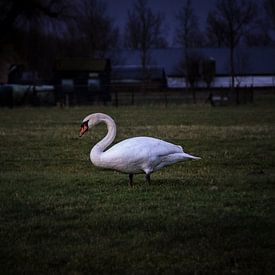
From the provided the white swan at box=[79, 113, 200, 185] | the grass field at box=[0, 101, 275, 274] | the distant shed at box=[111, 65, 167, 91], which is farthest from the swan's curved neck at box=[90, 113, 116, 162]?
the distant shed at box=[111, 65, 167, 91]

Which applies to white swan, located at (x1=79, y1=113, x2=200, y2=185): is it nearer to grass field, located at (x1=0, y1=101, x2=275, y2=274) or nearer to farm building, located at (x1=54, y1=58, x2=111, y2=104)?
grass field, located at (x1=0, y1=101, x2=275, y2=274)

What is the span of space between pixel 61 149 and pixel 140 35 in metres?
74.6

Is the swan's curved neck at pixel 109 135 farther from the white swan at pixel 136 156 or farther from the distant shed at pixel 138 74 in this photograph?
the distant shed at pixel 138 74

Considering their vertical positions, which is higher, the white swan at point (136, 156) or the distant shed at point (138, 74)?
the distant shed at point (138, 74)

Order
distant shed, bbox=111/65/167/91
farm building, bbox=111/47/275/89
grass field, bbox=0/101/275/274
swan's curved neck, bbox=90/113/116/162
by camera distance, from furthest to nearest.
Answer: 1. farm building, bbox=111/47/275/89
2. distant shed, bbox=111/65/167/91
3. swan's curved neck, bbox=90/113/116/162
4. grass field, bbox=0/101/275/274

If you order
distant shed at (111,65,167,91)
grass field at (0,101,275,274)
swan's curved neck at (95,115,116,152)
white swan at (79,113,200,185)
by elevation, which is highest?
distant shed at (111,65,167,91)

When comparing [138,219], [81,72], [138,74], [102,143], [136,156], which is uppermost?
[81,72]

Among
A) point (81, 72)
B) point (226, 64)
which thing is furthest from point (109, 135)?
A: point (226, 64)

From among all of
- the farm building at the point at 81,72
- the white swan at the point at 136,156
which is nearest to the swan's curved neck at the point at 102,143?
the white swan at the point at 136,156

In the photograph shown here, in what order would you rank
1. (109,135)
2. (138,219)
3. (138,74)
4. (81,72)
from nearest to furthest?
(138,219)
(109,135)
(81,72)
(138,74)

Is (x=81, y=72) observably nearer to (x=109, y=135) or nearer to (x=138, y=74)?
(x=138, y=74)

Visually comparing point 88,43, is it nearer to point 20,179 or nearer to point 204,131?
point 204,131

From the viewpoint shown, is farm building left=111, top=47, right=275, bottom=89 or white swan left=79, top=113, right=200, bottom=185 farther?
farm building left=111, top=47, right=275, bottom=89

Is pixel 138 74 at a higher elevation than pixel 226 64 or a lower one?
lower
